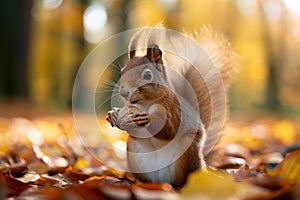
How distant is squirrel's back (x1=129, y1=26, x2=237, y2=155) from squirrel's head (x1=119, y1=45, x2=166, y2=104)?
0.05m

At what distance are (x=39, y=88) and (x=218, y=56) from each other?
25194mm

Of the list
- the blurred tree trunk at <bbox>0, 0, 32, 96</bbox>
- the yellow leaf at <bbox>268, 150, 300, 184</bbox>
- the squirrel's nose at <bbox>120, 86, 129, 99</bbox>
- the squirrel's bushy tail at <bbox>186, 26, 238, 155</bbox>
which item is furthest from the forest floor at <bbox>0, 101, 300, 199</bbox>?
the blurred tree trunk at <bbox>0, 0, 32, 96</bbox>

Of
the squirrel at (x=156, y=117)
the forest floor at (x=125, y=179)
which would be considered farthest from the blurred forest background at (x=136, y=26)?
the squirrel at (x=156, y=117)

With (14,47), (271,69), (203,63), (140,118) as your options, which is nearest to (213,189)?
(140,118)

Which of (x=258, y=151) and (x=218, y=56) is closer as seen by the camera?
(x=218, y=56)

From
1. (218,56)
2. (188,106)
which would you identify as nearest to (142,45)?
(188,106)

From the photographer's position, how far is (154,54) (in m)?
2.17

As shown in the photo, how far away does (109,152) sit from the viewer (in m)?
3.89

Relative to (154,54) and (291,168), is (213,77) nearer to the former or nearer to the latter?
(154,54)

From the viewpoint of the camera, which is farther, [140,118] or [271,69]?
[271,69]

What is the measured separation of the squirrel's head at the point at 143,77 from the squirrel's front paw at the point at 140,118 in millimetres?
70

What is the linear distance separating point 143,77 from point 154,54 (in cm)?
12

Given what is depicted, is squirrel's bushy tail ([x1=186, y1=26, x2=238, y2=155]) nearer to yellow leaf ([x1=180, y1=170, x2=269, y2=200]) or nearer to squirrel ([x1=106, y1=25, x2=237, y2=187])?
squirrel ([x1=106, y1=25, x2=237, y2=187])

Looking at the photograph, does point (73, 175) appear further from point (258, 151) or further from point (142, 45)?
point (258, 151)
